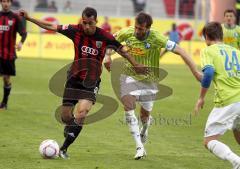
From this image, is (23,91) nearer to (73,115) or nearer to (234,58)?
(73,115)

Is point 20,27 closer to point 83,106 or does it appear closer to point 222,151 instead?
point 83,106

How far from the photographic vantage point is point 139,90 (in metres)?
11.4

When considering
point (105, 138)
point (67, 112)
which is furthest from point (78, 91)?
point (105, 138)

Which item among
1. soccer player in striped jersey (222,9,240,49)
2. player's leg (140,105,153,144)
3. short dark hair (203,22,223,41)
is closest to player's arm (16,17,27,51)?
soccer player in striped jersey (222,9,240,49)

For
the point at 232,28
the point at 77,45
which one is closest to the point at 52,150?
the point at 77,45

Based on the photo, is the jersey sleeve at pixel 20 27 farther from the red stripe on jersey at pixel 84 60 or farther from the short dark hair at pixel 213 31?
the short dark hair at pixel 213 31

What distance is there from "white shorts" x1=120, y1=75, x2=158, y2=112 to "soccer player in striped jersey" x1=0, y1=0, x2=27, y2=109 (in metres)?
5.25

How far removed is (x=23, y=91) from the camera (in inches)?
790

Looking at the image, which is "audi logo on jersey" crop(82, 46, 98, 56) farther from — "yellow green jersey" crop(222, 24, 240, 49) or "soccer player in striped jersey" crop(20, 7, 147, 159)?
"yellow green jersey" crop(222, 24, 240, 49)

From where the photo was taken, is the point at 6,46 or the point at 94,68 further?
the point at 6,46

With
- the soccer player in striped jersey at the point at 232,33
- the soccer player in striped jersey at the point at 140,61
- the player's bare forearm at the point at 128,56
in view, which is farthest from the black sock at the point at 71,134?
the soccer player in striped jersey at the point at 232,33

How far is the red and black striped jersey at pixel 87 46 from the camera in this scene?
1048 cm

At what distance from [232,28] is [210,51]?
823cm

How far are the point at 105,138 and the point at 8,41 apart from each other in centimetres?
500
